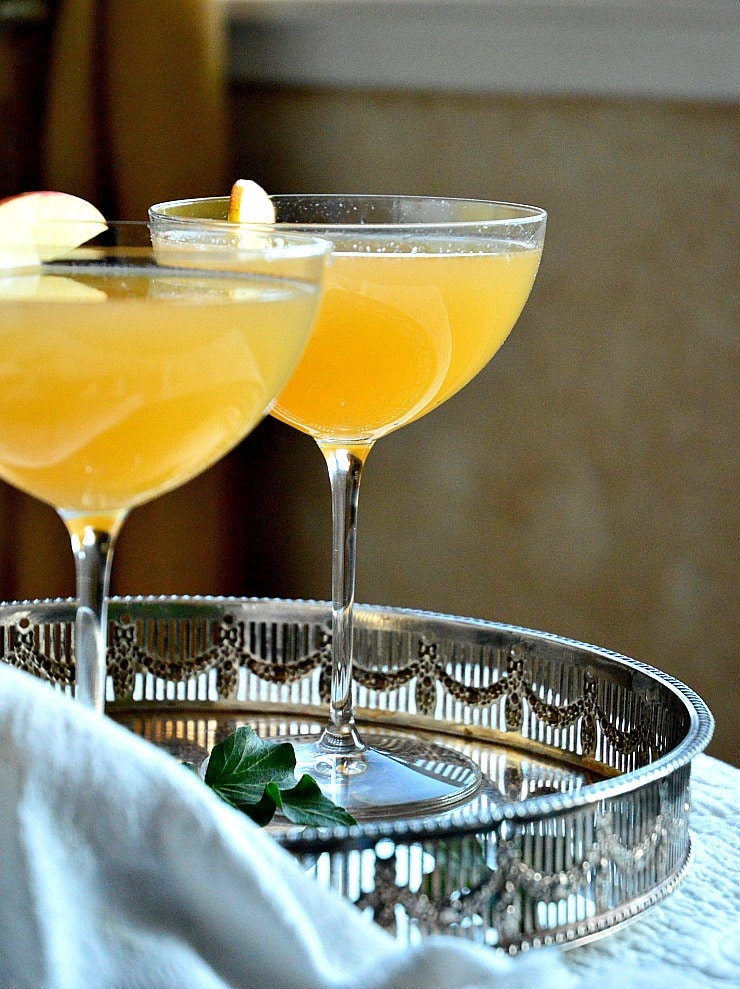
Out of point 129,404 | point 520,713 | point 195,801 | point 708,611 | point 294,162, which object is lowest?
point 708,611

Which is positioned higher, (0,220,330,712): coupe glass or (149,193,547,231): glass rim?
(149,193,547,231): glass rim

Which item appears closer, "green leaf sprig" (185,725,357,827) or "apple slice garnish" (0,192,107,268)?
"apple slice garnish" (0,192,107,268)

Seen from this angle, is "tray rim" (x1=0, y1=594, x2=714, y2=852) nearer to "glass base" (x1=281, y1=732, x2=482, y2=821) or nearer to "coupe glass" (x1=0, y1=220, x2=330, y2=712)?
"glass base" (x1=281, y1=732, x2=482, y2=821)

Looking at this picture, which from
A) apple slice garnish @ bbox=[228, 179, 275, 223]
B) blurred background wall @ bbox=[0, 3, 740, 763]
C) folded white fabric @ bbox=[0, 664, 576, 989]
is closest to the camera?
folded white fabric @ bbox=[0, 664, 576, 989]

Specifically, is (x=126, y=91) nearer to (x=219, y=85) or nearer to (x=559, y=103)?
(x=219, y=85)

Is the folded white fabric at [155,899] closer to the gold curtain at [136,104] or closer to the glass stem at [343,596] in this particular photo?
the glass stem at [343,596]

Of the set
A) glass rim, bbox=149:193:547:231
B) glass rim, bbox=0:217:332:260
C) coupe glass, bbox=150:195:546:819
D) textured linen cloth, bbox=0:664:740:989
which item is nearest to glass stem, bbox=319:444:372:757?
coupe glass, bbox=150:195:546:819

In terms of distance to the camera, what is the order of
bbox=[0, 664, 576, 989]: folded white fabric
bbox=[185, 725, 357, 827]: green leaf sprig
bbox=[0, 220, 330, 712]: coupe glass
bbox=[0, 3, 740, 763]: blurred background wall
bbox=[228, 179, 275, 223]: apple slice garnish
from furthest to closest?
bbox=[0, 3, 740, 763]: blurred background wall → bbox=[228, 179, 275, 223]: apple slice garnish → bbox=[185, 725, 357, 827]: green leaf sprig → bbox=[0, 220, 330, 712]: coupe glass → bbox=[0, 664, 576, 989]: folded white fabric

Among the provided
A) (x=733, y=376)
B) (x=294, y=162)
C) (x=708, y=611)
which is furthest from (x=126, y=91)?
(x=708, y=611)
